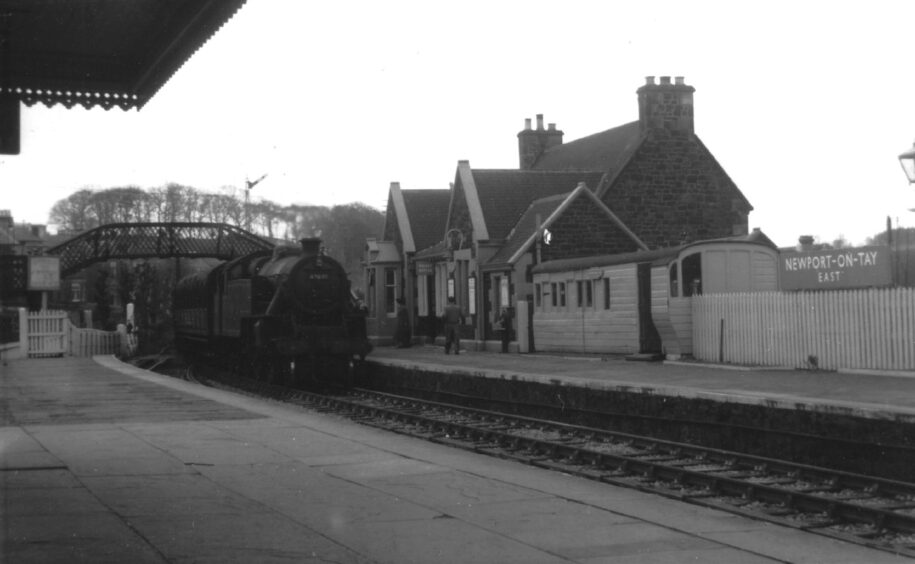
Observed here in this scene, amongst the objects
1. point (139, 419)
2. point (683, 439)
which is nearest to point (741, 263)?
point (683, 439)

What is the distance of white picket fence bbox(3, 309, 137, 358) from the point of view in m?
34.0

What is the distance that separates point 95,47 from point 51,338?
90.0 ft

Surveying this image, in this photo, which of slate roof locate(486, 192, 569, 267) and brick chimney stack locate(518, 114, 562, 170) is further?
brick chimney stack locate(518, 114, 562, 170)

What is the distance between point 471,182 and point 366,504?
86.6 ft

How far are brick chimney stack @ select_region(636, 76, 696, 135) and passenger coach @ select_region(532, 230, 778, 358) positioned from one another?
1154 centimetres

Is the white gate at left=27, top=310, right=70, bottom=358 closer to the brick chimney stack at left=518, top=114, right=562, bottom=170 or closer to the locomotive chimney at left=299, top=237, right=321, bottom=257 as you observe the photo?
the locomotive chimney at left=299, top=237, right=321, bottom=257

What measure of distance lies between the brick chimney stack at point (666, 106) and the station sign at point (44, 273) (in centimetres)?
1882

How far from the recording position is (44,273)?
29.0m

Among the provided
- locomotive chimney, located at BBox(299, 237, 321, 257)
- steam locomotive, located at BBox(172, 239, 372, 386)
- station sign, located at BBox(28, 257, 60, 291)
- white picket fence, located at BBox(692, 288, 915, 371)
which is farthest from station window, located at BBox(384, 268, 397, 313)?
white picket fence, located at BBox(692, 288, 915, 371)

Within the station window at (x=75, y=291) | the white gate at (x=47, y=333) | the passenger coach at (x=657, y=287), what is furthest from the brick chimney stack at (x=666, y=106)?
the station window at (x=75, y=291)

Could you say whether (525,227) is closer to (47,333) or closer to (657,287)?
(657,287)

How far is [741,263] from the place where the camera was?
23.8 metres

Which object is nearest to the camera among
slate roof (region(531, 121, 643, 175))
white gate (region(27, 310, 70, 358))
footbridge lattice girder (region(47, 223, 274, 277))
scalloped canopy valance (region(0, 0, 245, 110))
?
scalloped canopy valance (region(0, 0, 245, 110))

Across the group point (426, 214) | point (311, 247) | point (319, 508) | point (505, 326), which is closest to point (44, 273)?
point (311, 247)
